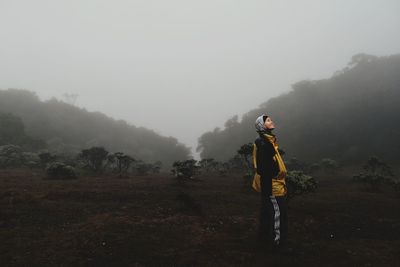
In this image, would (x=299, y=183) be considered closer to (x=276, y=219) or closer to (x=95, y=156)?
(x=276, y=219)

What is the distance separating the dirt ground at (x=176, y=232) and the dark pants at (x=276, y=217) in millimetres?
395

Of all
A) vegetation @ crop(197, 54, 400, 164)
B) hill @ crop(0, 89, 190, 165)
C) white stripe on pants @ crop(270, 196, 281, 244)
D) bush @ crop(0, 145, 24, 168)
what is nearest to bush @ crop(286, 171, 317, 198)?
white stripe on pants @ crop(270, 196, 281, 244)

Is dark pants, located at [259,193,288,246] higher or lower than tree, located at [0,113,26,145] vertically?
lower

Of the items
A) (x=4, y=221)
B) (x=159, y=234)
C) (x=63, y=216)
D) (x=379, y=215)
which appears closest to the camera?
(x=159, y=234)

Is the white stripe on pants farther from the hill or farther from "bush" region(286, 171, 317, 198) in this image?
the hill

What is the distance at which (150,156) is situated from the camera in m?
83.6

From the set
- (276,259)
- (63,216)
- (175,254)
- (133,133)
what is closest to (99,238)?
(175,254)

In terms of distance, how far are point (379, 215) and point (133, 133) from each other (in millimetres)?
90321

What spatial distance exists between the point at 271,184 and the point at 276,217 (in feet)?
2.54

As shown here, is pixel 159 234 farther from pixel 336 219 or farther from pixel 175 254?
pixel 336 219

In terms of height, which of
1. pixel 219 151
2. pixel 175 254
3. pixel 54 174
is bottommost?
pixel 175 254

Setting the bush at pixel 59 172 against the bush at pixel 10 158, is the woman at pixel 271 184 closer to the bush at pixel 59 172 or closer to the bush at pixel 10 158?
the bush at pixel 59 172

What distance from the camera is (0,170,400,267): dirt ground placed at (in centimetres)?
818

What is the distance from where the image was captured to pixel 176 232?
35.9 feet
